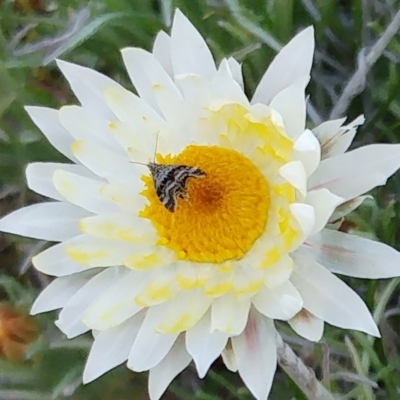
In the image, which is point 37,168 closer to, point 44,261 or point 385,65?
point 44,261

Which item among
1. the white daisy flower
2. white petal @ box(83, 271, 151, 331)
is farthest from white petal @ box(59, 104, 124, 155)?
white petal @ box(83, 271, 151, 331)

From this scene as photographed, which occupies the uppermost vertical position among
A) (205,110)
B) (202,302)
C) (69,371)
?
(205,110)

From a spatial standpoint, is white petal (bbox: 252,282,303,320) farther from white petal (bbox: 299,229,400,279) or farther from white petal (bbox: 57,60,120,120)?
white petal (bbox: 57,60,120,120)

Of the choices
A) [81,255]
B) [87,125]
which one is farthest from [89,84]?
[81,255]

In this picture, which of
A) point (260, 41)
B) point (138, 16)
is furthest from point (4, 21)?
point (260, 41)

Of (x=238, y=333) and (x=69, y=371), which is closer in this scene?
(x=238, y=333)

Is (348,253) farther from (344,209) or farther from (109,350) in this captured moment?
(109,350)
